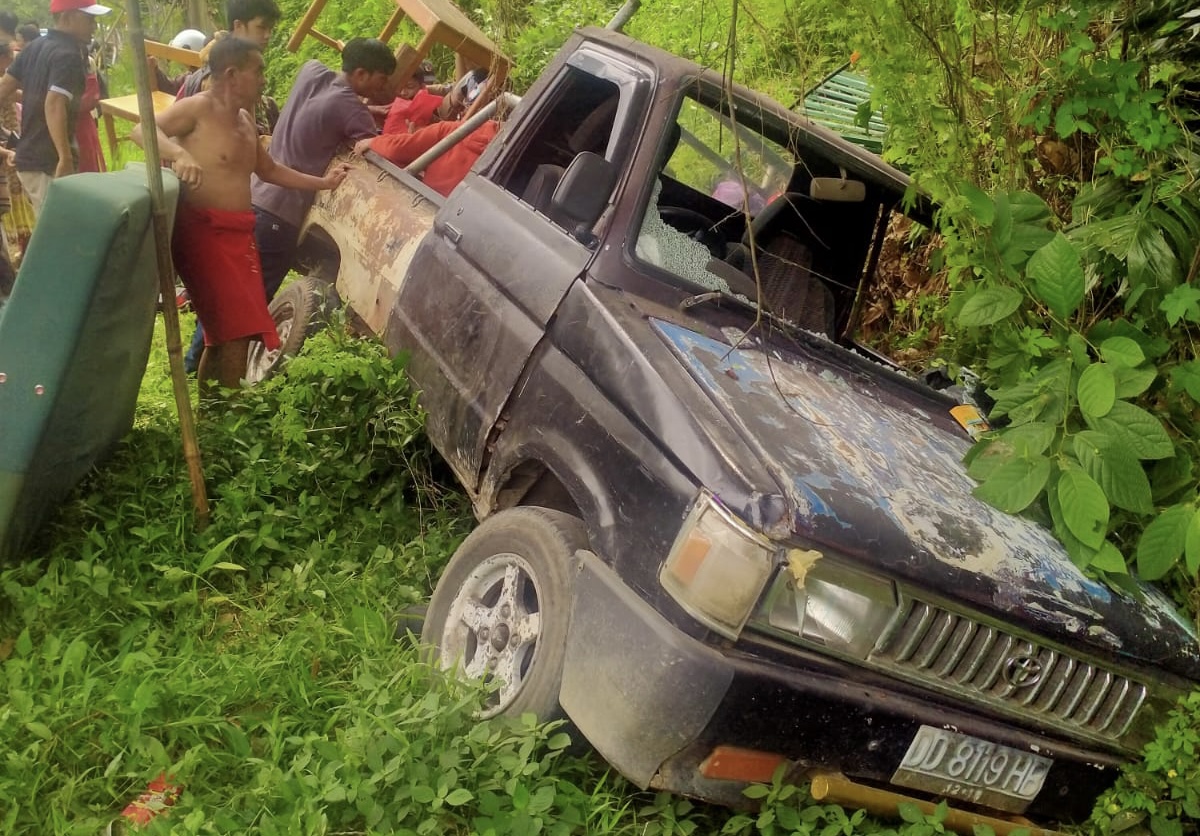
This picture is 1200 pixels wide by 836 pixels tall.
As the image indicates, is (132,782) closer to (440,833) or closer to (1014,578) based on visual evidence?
Result: (440,833)

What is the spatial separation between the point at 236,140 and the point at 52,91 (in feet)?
8.58

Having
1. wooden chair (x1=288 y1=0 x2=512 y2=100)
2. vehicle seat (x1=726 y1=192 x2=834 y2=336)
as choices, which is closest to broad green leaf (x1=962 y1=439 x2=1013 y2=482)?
vehicle seat (x1=726 y1=192 x2=834 y2=336)

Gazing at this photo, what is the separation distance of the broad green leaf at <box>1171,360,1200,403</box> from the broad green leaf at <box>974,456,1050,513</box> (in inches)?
18.9

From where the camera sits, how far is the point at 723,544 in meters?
1.95

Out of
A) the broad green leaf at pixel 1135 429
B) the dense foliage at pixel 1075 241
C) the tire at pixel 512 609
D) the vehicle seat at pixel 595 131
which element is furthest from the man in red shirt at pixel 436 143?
the broad green leaf at pixel 1135 429

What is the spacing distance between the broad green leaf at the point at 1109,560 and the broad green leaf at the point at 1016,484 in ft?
0.65

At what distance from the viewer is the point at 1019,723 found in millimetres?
2178

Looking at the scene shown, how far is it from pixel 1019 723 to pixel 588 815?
1010mm

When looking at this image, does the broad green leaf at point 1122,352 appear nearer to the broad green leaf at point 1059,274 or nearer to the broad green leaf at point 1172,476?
the broad green leaf at point 1059,274

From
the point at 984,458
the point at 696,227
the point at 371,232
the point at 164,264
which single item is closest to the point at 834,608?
the point at 984,458

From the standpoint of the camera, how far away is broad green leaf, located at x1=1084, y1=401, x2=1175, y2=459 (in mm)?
2338

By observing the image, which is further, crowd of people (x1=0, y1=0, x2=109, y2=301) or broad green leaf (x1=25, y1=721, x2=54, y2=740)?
crowd of people (x1=0, y1=0, x2=109, y2=301)

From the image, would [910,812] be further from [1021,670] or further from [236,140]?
[236,140]

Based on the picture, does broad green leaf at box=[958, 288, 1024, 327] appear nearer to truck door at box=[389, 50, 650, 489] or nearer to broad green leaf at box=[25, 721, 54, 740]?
truck door at box=[389, 50, 650, 489]
